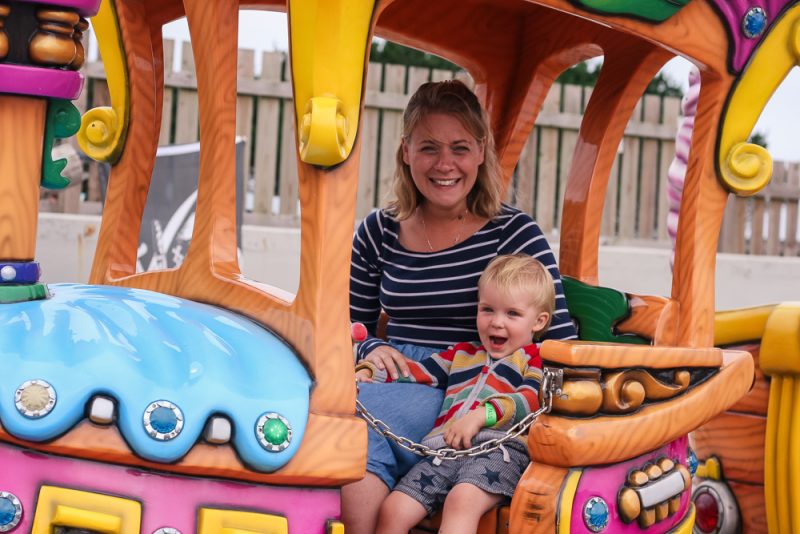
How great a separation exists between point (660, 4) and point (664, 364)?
2.10ft

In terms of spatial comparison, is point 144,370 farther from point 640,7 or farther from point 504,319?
point 640,7

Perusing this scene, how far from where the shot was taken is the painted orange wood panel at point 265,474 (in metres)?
1.30

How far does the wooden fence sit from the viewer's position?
7.20 meters

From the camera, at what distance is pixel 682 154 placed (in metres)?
2.06

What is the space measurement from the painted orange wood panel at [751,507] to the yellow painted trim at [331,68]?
4.95 feet

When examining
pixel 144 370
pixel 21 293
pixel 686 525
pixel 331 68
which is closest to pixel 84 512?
pixel 144 370

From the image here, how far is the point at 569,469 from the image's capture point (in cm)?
164

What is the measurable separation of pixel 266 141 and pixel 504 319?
17.9 feet

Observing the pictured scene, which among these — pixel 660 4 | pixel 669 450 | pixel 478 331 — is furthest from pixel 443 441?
pixel 660 4

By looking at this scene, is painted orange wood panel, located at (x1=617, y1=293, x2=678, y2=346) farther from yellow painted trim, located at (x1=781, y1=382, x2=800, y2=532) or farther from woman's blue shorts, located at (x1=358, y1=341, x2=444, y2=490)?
woman's blue shorts, located at (x1=358, y1=341, x2=444, y2=490)

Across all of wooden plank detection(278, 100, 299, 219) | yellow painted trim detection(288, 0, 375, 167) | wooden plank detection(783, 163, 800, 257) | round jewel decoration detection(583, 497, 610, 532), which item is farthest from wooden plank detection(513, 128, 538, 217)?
yellow painted trim detection(288, 0, 375, 167)

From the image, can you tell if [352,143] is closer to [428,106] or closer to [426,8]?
[428,106]

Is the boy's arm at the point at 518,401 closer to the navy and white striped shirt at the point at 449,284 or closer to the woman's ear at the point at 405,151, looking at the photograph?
the navy and white striped shirt at the point at 449,284

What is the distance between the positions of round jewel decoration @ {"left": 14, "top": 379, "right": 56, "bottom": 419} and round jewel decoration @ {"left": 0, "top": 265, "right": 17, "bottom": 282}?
20cm
